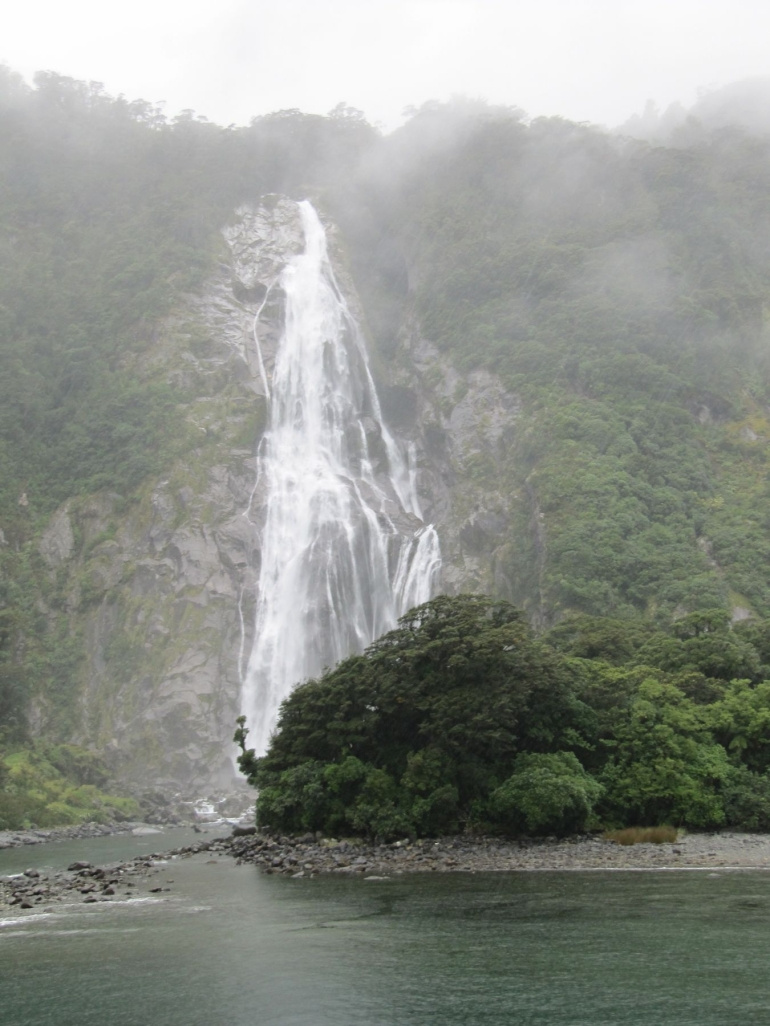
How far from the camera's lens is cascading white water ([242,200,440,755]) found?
230ft

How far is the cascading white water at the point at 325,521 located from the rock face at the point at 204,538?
1.50 meters

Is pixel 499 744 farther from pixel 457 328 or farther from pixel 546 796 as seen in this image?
pixel 457 328

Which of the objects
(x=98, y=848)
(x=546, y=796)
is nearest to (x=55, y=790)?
(x=98, y=848)

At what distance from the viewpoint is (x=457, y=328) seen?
94.1 meters

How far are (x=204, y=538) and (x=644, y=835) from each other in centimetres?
5036

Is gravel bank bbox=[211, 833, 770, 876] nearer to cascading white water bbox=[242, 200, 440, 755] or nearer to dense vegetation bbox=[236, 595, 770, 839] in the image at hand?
Answer: dense vegetation bbox=[236, 595, 770, 839]

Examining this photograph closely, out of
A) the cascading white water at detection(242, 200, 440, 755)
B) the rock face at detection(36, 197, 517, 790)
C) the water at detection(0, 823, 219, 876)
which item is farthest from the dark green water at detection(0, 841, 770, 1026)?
the rock face at detection(36, 197, 517, 790)

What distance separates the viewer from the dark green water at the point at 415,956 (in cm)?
1423

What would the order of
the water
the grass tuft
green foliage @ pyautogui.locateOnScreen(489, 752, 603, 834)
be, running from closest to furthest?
green foliage @ pyautogui.locateOnScreen(489, 752, 603, 834) → the grass tuft → the water

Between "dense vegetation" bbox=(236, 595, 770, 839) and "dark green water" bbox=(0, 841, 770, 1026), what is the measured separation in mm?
6923

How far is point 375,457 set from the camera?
8725 centimetres

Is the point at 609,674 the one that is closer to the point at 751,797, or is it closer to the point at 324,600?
the point at 751,797

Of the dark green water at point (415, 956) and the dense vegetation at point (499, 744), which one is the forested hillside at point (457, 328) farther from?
the dark green water at point (415, 956)

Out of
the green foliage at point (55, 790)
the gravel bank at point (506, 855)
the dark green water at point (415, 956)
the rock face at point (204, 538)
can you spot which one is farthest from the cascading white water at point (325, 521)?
the dark green water at point (415, 956)
